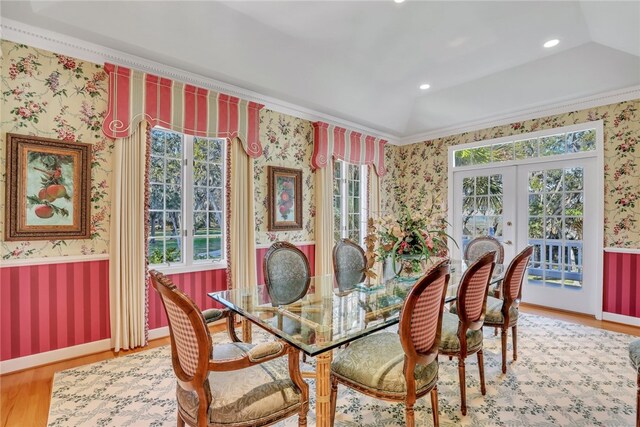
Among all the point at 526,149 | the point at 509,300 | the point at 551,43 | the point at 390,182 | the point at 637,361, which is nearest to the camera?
the point at 637,361

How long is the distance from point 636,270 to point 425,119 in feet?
10.4

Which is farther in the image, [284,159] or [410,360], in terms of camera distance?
[284,159]

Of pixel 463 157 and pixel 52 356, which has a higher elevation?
pixel 463 157

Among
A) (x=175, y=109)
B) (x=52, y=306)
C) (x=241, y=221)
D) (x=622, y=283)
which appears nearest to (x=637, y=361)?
(x=622, y=283)

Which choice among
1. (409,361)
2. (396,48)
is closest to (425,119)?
(396,48)

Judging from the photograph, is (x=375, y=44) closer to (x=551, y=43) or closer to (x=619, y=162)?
(x=551, y=43)

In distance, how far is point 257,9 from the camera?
270 centimetres

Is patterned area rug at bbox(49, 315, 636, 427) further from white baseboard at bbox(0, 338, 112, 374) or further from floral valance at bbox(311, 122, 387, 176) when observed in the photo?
floral valance at bbox(311, 122, 387, 176)

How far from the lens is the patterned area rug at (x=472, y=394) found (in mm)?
1942

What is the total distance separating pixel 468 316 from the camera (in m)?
1.98

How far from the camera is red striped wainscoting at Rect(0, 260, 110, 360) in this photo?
2455 mm

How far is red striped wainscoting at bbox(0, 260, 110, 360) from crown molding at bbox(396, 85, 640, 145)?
4879 mm

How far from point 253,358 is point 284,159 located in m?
3.07

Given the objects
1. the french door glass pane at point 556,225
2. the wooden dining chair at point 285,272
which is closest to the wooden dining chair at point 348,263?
the wooden dining chair at point 285,272
